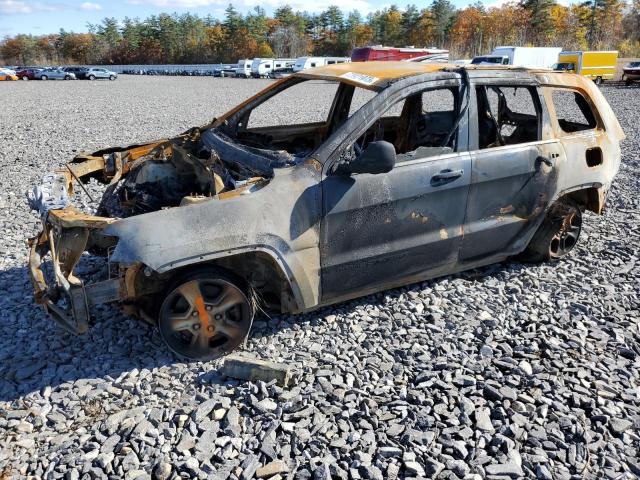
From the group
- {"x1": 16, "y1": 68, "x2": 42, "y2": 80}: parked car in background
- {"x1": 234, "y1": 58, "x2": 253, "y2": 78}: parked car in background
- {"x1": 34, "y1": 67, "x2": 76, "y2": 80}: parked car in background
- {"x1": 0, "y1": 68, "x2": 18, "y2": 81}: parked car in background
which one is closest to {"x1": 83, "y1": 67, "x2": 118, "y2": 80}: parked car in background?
{"x1": 34, "y1": 67, "x2": 76, "y2": 80}: parked car in background

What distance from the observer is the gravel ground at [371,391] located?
2.79 meters

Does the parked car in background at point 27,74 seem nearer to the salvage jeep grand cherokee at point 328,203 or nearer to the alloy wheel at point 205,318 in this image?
the salvage jeep grand cherokee at point 328,203

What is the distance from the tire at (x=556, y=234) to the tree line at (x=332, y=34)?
190 feet

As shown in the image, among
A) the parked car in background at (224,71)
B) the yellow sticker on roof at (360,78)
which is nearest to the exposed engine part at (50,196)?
the yellow sticker on roof at (360,78)

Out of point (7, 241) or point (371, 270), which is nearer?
point (371, 270)

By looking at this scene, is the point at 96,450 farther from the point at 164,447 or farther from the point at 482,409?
the point at 482,409

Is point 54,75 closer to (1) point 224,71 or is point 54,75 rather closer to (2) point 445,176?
(1) point 224,71

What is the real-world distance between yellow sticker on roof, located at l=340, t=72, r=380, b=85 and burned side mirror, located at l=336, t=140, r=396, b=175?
821 mm

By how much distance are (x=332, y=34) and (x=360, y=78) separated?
86900mm

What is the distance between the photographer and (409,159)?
3922 mm

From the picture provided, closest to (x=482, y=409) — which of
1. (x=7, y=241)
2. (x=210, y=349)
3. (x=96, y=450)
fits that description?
(x=210, y=349)

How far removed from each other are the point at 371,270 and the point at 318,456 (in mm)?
1479

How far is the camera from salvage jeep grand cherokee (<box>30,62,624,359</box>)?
3379 mm

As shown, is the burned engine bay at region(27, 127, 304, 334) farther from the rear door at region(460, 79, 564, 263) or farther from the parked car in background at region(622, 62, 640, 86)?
the parked car in background at region(622, 62, 640, 86)
